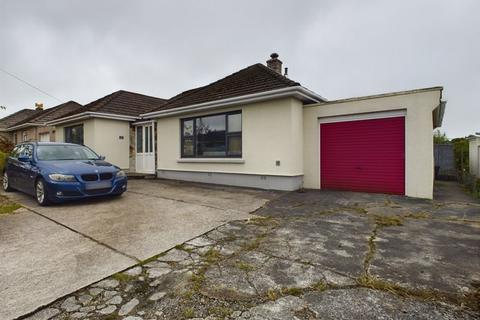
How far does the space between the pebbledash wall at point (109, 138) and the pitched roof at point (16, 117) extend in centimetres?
1414

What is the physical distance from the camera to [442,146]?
1318cm

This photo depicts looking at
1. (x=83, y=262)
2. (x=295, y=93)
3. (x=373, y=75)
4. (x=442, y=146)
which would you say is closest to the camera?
(x=83, y=262)

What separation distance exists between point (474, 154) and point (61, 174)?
1634 centimetres

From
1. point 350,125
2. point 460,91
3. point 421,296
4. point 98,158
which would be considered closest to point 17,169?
point 98,158

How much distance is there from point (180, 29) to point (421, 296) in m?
13.3

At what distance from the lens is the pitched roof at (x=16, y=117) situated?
22.1 m

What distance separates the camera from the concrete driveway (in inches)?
94.6

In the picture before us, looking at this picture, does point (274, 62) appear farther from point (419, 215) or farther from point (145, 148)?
point (419, 215)

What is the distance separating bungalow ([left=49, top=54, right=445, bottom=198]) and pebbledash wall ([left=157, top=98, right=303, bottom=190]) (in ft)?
0.11

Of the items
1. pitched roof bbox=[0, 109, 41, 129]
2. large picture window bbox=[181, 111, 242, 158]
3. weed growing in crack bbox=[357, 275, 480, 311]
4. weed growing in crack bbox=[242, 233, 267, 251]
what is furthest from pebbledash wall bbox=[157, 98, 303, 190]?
pitched roof bbox=[0, 109, 41, 129]

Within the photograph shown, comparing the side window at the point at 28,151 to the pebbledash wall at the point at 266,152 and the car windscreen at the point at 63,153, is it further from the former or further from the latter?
the pebbledash wall at the point at 266,152

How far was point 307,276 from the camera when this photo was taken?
2.54m

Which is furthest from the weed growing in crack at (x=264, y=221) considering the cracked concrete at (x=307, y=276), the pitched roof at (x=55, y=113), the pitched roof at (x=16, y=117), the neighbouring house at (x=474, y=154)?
the pitched roof at (x=16, y=117)

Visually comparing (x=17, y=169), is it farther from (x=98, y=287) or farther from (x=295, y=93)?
(x=295, y=93)
